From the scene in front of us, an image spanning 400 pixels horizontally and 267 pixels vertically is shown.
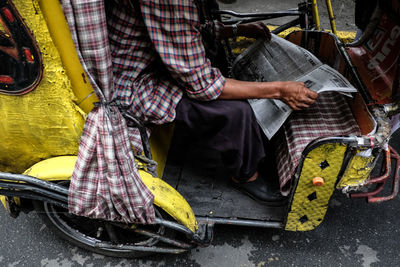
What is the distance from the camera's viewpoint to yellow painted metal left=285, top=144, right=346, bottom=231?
1.30m

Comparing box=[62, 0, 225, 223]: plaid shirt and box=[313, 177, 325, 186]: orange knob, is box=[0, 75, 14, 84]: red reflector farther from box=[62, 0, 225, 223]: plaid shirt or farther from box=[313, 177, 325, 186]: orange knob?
box=[313, 177, 325, 186]: orange knob

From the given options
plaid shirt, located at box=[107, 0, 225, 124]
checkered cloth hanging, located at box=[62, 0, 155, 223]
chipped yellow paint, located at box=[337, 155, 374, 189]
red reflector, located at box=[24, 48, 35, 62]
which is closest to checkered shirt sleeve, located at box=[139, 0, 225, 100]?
plaid shirt, located at box=[107, 0, 225, 124]

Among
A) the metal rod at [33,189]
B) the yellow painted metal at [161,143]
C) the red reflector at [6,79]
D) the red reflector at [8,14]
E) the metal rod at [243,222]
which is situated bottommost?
the metal rod at [243,222]

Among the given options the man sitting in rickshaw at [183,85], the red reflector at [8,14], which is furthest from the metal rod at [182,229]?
the red reflector at [8,14]

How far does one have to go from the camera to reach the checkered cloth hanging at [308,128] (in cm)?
153

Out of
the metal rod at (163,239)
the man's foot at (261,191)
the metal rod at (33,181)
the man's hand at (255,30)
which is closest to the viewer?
the metal rod at (33,181)

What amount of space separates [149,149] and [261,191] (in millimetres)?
667

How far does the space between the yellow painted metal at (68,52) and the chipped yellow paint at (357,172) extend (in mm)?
1081

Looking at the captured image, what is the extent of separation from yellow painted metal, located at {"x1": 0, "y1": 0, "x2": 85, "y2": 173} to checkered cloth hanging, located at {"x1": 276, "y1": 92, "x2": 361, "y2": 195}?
3.16 ft

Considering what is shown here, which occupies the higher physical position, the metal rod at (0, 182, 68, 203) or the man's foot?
the metal rod at (0, 182, 68, 203)

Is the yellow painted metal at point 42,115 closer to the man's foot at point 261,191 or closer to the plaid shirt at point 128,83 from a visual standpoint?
the plaid shirt at point 128,83

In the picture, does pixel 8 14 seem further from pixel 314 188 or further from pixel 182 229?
pixel 314 188

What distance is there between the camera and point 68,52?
3.70 ft

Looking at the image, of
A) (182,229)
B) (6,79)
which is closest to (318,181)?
(182,229)
